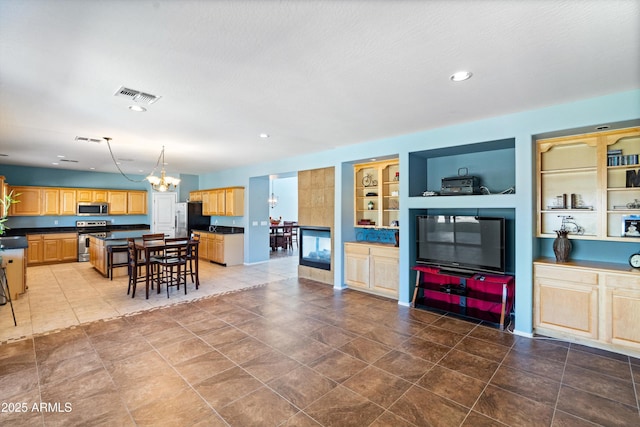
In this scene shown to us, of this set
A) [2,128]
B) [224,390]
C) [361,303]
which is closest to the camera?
[224,390]

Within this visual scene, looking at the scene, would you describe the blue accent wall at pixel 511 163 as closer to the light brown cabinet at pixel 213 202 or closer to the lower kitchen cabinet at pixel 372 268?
the lower kitchen cabinet at pixel 372 268

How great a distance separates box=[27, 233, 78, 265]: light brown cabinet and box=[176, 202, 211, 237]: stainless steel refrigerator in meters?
2.64

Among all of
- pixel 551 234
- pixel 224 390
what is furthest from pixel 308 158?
pixel 224 390

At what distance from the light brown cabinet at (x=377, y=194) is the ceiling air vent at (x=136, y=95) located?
3.61 metres

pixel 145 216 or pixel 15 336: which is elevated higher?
pixel 145 216

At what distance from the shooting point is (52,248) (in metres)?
7.98

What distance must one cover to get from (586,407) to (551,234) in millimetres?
2064

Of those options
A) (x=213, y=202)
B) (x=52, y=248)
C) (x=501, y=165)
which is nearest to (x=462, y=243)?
(x=501, y=165)

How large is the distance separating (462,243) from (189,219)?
768 cm

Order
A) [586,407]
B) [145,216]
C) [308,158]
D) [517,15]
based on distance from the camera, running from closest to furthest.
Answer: [517,15] → [586,407] → [308,158] → [145,216]

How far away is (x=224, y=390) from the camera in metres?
2.48

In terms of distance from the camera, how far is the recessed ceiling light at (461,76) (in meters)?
2.58

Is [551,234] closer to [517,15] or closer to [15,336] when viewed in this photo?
[517,15]

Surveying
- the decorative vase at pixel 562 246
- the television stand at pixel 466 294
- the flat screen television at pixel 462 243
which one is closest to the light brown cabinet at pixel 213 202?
the flat screen television at pixel 462 243
